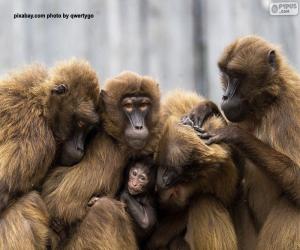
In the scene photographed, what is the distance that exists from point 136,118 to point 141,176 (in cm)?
50

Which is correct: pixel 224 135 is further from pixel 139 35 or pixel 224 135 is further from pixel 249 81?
pixel 139 35

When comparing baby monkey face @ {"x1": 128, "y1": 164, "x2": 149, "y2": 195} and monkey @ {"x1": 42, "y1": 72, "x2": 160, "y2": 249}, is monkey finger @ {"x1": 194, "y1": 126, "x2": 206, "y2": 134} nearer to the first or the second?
monkey @ {"x1": 42, "y1": 72, "x2": 160, "y2": 249}

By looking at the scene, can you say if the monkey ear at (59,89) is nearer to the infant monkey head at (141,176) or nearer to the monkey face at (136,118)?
the monkey face at (136,118)

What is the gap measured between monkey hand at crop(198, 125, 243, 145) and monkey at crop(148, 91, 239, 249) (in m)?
0.07

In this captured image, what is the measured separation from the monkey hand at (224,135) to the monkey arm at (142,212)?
75cm

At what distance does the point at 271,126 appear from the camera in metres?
6.88

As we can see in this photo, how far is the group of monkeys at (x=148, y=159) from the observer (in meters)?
6.64

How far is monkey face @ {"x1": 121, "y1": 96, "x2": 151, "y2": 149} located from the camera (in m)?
6.83

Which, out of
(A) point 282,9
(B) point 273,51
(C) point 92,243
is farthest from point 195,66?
(C) point 92,243

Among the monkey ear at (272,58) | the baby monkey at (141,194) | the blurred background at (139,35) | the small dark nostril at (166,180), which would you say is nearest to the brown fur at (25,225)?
the baby monkey at (141,194)

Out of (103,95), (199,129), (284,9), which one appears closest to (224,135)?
(199,129)

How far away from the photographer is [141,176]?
6.84 meters

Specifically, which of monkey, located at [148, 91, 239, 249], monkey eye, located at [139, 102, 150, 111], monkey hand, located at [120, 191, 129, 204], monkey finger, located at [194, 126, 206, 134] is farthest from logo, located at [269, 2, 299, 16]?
monkey hand, located at [120, 191, 129, 204]

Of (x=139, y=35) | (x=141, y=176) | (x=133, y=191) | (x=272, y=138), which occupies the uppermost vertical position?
(x=139, y=35)
